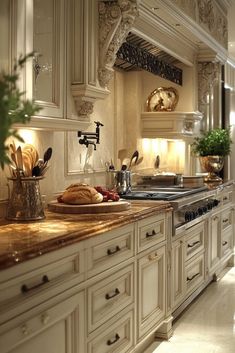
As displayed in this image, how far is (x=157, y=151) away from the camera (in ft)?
17.3

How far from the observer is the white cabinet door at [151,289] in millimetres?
2994

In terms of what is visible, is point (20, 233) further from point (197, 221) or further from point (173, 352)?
point (197, 221)

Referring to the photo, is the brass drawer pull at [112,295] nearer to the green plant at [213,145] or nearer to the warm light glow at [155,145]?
the warm light glow at [155,145]

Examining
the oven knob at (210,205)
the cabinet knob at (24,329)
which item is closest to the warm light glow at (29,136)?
the cabinet knob at (24,329)

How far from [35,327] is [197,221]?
2431 millimetres

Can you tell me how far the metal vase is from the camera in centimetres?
258

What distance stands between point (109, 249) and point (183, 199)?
130cm

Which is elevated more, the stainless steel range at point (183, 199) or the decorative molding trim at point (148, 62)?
the decorative molding trim at point (148, 62)

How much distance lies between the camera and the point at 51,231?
225 centimetres

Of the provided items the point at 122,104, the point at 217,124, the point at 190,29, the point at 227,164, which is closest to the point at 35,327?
the point at 122,104

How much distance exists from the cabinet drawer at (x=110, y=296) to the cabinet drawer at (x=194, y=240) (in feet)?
3.80

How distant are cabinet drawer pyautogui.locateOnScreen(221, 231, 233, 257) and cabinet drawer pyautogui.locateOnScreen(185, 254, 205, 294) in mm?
843

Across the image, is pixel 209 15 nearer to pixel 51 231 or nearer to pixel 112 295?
pixel 112 295

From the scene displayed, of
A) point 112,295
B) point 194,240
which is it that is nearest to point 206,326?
point 194,240
